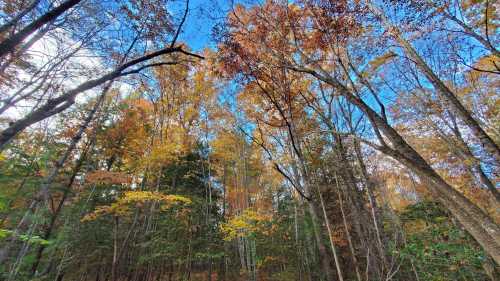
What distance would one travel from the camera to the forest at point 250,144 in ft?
12.7

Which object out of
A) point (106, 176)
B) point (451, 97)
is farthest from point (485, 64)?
point (106, 176)

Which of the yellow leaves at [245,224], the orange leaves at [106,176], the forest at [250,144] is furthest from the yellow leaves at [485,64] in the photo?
the orange leaves at [106,176]

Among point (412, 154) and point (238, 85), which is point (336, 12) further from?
point (412, 154)

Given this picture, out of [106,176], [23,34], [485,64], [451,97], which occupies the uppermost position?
[485,64]

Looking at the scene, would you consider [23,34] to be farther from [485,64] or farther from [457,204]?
[485,64]

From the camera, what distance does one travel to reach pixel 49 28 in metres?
4.09

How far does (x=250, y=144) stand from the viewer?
35.4ft

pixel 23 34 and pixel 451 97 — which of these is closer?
pixel 23 34

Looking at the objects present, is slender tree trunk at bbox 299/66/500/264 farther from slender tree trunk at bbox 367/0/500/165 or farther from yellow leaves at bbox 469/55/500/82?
yellow leaves at bbox 469/55/500/82

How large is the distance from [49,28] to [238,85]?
3.88 m

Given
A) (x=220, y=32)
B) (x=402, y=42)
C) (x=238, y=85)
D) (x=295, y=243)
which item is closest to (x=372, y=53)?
(x=402, y=42)

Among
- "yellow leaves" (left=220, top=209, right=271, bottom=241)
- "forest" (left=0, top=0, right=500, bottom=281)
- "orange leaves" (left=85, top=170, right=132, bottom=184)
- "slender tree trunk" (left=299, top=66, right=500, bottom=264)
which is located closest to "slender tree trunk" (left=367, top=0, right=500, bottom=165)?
"forest" (left=0, top=0, right=500, bottom=281)

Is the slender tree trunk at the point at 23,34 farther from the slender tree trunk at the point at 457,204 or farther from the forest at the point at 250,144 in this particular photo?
the slender tree trunk at the point at 457,204

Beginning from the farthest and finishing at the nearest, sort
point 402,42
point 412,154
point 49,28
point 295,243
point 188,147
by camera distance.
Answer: point 188,147 → point 295,243 → point 402,42 → point 49,28 → point 412,154
